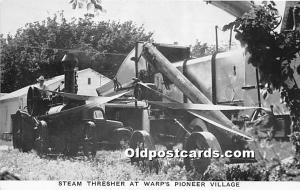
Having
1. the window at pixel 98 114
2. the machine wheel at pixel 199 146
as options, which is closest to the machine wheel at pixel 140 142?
the machine wheel at pixel 199 146

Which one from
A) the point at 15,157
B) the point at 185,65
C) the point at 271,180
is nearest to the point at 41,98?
the point at 15,157

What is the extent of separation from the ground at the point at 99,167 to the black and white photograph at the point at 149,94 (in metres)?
0.01

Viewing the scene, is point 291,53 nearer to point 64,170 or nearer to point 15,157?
point 64,170

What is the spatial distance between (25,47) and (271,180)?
4.17 m

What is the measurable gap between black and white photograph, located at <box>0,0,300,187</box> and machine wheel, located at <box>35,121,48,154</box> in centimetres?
2

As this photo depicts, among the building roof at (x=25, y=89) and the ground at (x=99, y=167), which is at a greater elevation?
the building roof at (x=25, y=89)

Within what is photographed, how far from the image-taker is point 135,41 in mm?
6023

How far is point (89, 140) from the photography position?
19.8ft

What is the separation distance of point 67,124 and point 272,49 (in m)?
3.22

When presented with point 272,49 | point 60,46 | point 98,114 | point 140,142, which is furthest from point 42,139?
point 272,49

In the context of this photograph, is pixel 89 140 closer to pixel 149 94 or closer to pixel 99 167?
pixel 99 167

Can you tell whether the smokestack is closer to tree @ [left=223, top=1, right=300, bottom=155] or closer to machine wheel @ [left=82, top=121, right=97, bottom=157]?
machine wheel @ [left=82, top=121, right=97, bottom=157]

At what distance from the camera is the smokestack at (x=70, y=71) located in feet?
20.5

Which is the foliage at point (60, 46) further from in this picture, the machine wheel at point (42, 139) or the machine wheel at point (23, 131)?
the machine wheel at point (42, 139)
